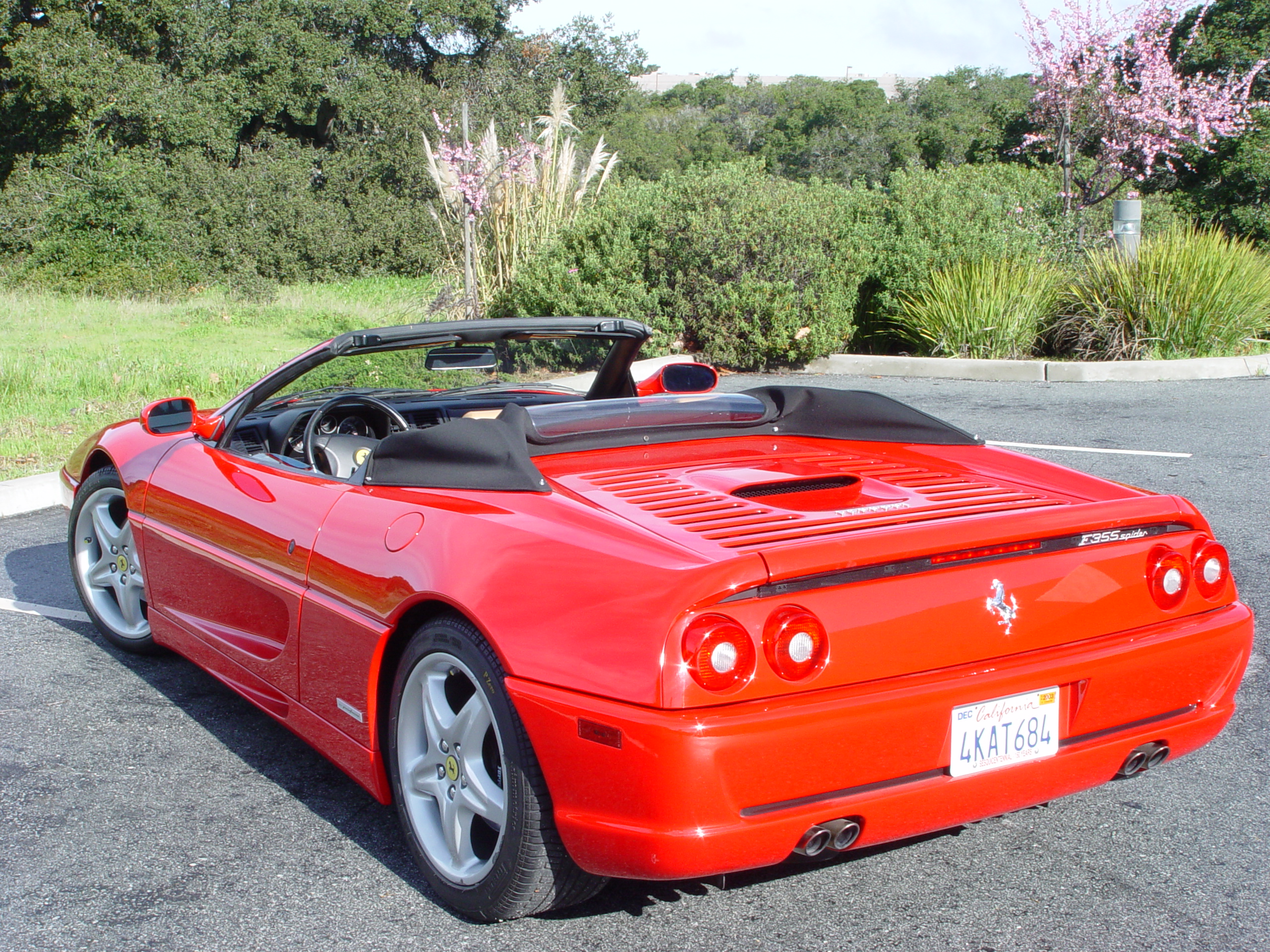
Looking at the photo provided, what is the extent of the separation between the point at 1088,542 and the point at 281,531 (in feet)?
6.87

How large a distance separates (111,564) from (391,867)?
2.27 meters

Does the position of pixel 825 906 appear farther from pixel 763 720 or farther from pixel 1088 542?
pixel 1088 542

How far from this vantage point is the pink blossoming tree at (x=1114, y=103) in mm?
19312

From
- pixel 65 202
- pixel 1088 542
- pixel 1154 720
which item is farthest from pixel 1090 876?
pixel 65 202

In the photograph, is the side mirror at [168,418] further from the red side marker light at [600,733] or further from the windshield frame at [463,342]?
the red side marker light at [600,733]

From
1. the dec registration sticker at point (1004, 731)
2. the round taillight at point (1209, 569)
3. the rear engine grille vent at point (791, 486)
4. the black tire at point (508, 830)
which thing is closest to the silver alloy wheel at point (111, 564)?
the black tire at point (508, 830)

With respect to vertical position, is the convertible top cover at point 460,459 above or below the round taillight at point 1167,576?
above

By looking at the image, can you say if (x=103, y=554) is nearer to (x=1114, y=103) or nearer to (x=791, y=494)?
(x=791, y=494)

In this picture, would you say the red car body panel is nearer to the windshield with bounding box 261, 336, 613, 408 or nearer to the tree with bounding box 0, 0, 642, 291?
the windshield with bounding box 261, 336, 613, 408

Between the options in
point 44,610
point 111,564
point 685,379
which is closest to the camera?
point 685,379

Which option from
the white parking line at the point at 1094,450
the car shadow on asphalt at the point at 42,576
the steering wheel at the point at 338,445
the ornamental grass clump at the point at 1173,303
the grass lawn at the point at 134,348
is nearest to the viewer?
the steering wheel at the point at 338,445

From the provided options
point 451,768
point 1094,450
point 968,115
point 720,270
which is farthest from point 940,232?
point 968,115

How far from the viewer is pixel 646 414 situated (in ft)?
11.2

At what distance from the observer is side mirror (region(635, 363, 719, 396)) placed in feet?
13.3
